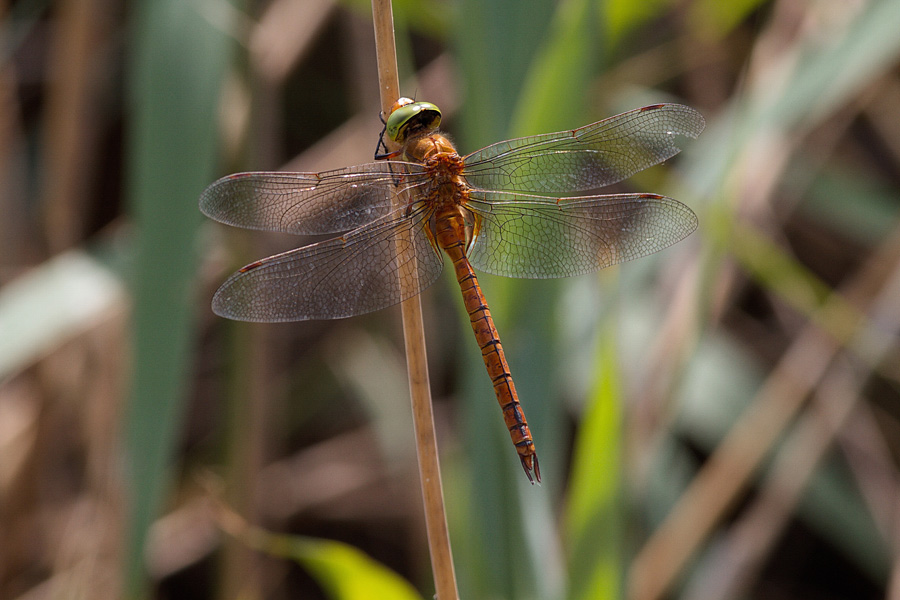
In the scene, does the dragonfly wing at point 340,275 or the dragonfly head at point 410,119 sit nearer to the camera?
the dragonfly head at point 410,119

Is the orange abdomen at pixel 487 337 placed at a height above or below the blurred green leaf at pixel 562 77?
below

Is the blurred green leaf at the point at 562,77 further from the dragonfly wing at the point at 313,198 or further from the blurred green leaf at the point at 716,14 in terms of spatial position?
the blurred green leaf at the point at 716,14

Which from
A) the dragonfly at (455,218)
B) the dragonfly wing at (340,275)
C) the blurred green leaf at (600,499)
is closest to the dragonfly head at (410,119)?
the dragonfly at (455,218)

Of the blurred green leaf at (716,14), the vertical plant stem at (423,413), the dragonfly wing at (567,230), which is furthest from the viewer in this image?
the blurred green leaf at (716,14)

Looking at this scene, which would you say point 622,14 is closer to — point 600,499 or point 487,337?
point 487,337

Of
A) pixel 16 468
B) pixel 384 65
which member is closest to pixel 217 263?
pixel 16 468

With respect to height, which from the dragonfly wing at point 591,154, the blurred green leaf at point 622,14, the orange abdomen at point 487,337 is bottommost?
the orange abdomen at point 487,337
